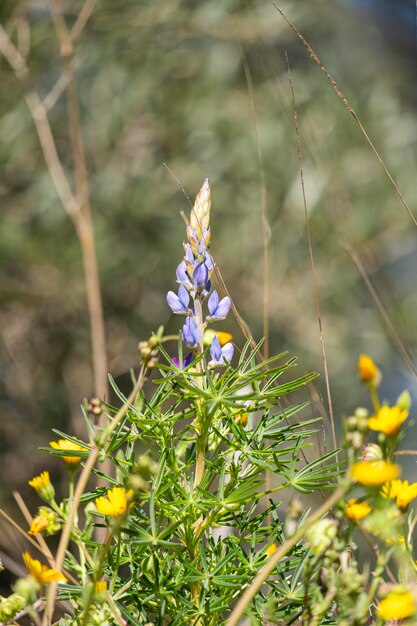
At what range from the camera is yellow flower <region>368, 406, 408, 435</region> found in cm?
43

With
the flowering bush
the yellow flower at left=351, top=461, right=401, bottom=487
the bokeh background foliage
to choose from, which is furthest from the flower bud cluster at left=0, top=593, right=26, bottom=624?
the bokeh background foliage

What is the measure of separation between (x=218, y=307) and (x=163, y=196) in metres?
1.81

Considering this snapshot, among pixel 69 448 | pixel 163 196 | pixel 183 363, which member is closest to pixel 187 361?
pixel 183 363

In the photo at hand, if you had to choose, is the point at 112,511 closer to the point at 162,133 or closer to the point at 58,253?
the point at 58,253

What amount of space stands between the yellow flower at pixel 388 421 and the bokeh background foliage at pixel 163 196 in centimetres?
194

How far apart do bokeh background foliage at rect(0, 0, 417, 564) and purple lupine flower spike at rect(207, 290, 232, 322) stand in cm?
170

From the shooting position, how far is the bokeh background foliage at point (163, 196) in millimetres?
2406

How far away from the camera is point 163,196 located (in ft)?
7.98

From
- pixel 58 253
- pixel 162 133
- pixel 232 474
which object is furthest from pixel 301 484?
pixel 162 133

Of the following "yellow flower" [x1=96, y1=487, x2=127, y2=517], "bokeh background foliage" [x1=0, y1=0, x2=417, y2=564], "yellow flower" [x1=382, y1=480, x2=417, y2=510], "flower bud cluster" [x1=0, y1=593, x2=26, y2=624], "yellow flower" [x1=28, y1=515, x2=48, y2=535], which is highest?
"yellow flower" [x1=96, y1=487, x2=127, y2=517]

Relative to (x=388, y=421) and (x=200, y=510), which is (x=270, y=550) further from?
(x=388, y=421)

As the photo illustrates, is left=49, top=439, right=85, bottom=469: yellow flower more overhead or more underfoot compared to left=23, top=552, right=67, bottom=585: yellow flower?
more underfoot

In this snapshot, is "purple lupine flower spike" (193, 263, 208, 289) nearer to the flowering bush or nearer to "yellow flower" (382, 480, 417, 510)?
the flowering bush

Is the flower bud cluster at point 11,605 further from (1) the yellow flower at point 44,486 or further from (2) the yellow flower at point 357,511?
(2) the yellow flower at point 357,511
